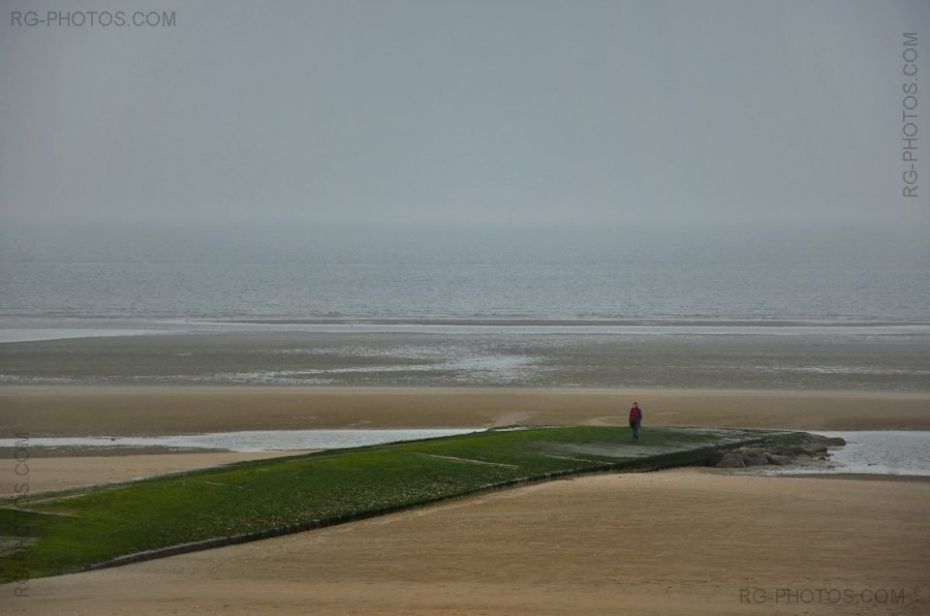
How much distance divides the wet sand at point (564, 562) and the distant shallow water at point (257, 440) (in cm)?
1020

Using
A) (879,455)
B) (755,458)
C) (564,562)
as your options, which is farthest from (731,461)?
(564,562)

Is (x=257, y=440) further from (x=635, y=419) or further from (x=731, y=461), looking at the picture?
(x=731, y=461)

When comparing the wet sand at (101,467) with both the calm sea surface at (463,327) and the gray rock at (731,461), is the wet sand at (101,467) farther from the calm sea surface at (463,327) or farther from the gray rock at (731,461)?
the calm sea surface at (463,327)

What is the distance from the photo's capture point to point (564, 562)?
83.9 feet

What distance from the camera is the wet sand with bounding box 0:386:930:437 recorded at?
43.8m

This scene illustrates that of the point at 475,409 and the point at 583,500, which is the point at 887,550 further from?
the point at 475,409

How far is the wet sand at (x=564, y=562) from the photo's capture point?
901 inches

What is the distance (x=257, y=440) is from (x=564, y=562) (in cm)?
1785

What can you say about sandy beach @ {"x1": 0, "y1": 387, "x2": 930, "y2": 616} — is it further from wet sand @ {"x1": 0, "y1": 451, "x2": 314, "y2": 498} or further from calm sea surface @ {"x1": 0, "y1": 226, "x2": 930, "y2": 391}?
calm sea surface @ {"x1": 0, "y1": 226, "x2": 930, "y2": 391}

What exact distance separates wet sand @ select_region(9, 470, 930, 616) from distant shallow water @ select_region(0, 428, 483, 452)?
10.2 meters

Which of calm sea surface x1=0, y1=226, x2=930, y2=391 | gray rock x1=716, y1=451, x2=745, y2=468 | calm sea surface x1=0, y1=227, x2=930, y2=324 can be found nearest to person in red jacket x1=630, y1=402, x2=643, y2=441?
gray rock x1=716, y1=451, x2=745, y2=468

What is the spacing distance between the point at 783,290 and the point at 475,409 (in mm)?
81706

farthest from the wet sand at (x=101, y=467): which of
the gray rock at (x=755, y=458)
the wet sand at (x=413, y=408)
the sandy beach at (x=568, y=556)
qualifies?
the gray rock at (x=755, y=458)

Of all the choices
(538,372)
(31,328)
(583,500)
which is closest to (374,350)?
Answer: (538,372)
